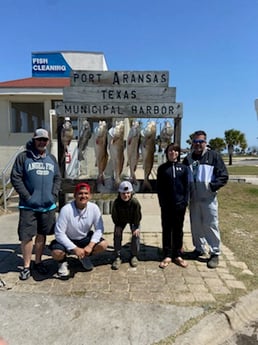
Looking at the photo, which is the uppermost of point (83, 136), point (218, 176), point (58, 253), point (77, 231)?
point (83, 136)

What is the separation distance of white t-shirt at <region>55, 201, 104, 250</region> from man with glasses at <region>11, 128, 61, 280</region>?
231mm

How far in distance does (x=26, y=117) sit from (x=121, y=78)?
403 inches

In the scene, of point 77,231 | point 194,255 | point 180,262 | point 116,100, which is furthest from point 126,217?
point 116,100

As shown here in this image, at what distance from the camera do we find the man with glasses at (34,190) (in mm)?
4055

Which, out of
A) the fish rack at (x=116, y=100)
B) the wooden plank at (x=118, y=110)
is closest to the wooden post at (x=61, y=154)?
the fish rack at (x=116, y=100)

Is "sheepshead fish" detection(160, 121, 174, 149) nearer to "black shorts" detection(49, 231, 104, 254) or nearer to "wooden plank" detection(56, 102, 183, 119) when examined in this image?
"wooden plank" detection(56, 102, 183, 119)

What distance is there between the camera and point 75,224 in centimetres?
418

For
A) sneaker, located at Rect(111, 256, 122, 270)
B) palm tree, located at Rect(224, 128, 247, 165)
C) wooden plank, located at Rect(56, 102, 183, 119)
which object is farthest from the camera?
palm tree, located at Rect(224, 128, 247, 165)

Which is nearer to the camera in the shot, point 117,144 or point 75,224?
point 75,224

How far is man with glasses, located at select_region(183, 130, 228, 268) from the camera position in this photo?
457 centimetres

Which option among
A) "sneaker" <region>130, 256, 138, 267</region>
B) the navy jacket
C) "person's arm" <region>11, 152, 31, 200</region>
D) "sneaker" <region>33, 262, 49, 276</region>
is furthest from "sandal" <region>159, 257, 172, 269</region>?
"person's arm" <region>11, 152, 31, 200</region>

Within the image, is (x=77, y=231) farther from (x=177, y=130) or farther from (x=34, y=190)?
(x=177, y=130)

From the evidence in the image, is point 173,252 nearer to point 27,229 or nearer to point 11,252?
point 27,229

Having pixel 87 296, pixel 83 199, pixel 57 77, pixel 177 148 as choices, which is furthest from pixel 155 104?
pixel 57 77
